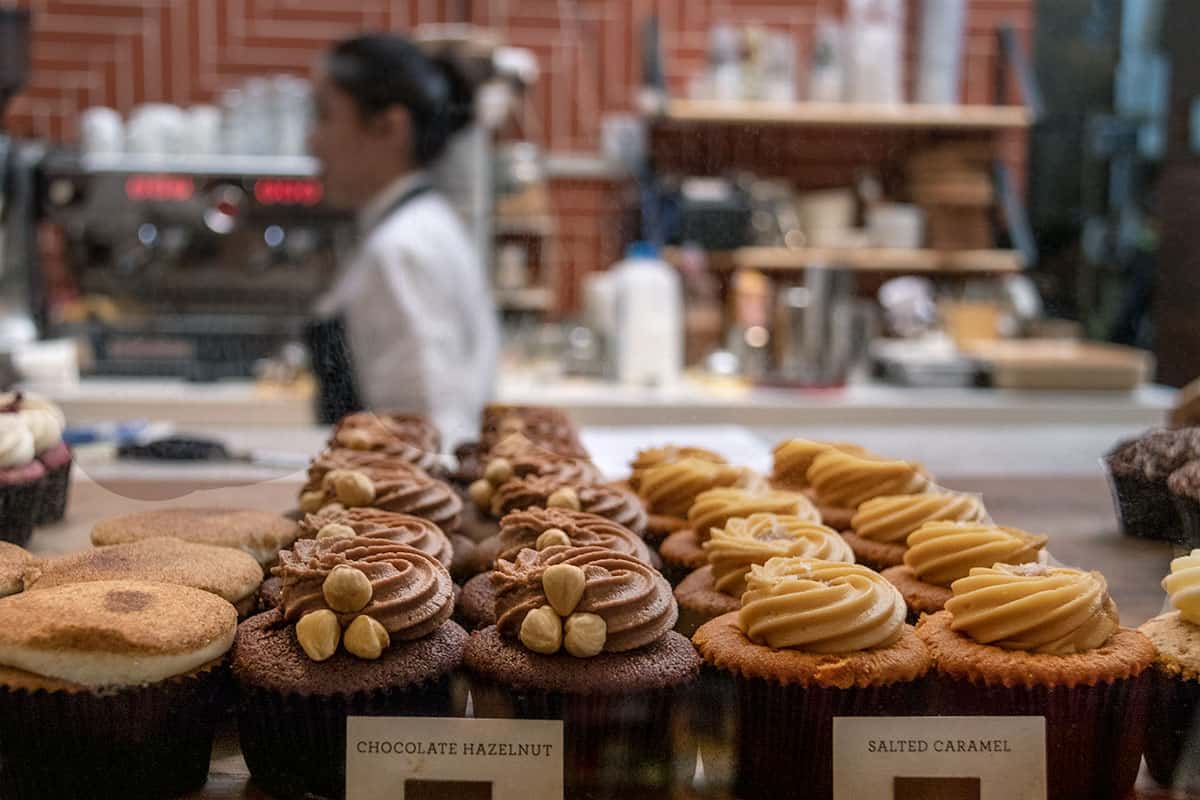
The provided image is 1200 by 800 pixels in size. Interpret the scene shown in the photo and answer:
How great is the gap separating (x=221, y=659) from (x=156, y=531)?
1.06 ft

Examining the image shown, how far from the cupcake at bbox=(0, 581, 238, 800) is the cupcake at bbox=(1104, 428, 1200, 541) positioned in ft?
3.26

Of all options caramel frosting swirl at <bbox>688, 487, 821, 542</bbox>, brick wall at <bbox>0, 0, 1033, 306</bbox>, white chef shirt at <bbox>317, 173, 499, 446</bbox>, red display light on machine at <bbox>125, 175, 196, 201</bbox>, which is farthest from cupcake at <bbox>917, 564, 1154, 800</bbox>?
brick wall at <bbox>0, 0, 1033, 306</bbox>

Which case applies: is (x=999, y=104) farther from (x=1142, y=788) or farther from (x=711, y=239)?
(x=1142, y=788)

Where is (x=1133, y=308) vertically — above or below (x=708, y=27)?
below

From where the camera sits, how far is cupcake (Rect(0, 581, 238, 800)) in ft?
3.56

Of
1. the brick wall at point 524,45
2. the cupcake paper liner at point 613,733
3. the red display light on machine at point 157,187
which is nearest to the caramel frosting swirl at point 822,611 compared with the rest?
the cupcake paper liner at point 613,733

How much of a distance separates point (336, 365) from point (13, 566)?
39.6 inches

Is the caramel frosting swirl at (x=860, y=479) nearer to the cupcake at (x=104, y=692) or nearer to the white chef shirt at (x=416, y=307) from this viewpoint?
the cupcake at (x=104, y=692)

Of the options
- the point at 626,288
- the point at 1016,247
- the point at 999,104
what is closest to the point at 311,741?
the point at 626,288

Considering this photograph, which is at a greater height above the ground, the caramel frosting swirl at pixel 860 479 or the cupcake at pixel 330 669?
the caramel frosting swirl at pixel 860 479

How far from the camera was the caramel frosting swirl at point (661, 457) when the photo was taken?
1.70 m

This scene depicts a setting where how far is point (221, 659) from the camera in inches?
45.9

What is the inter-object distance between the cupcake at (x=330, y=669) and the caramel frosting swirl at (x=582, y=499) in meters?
0.33

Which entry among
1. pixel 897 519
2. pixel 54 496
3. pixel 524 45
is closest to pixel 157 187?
pixel 524 45
